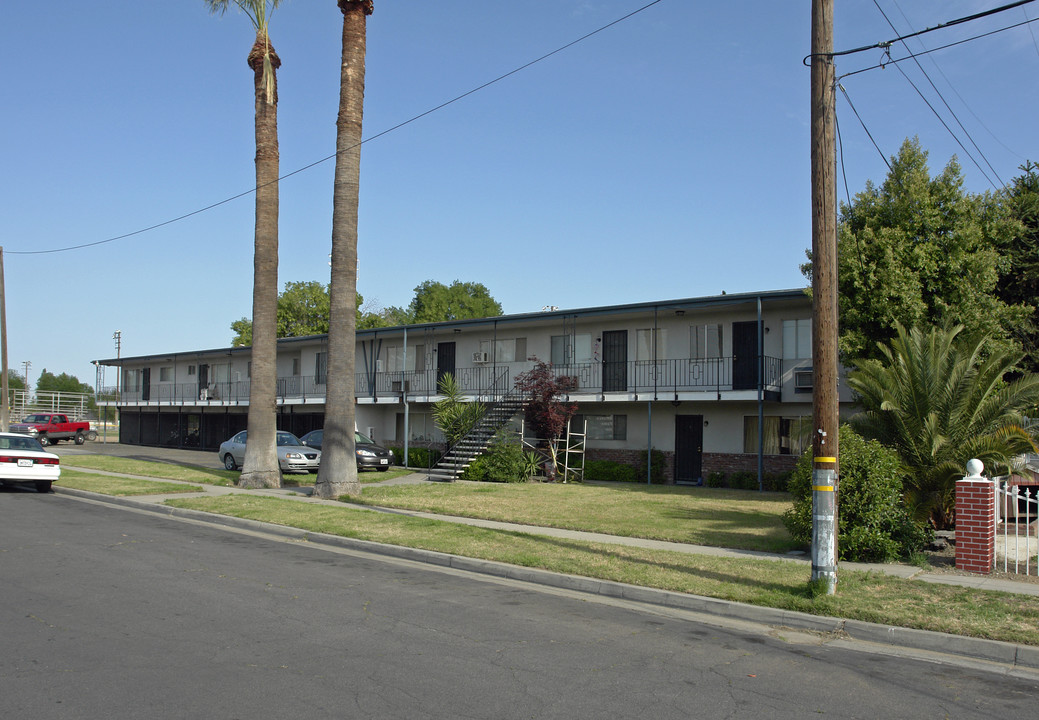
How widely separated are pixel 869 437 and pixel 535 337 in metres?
17.0

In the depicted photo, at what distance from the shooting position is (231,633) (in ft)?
23.6

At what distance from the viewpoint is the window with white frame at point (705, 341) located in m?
25.7

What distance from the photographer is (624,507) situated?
1777cm

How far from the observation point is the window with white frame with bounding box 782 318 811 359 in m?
23.9

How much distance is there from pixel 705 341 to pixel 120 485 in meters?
17.4

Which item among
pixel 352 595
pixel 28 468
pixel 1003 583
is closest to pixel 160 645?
pixel 352 595

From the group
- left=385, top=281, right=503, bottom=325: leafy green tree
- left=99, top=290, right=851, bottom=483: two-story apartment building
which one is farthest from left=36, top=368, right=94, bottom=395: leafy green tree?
left=99, top=290, right=851, bottom=483: two-story apartment building

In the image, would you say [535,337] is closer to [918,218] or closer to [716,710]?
[918,218]

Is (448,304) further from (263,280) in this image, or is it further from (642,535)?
(642,535)

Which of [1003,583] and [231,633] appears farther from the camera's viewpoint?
[1003,583]

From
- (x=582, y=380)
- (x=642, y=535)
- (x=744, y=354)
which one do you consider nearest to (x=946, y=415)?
(x=642, y=535)

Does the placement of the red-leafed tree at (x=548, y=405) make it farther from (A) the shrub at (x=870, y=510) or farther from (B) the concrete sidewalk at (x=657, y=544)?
(A) the shrub at (x=870, y=510)

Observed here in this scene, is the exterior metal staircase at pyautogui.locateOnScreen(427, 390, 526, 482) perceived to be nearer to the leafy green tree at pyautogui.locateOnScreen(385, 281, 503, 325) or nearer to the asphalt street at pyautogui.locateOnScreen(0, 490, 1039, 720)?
the asphalt street at pyautogui.locateOnScreen(0, 490, 1039, 720)

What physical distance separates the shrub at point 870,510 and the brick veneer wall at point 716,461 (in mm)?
12097
